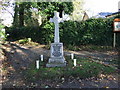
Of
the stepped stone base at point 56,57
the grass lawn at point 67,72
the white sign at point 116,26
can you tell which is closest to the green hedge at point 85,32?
the white sign at point 116,26

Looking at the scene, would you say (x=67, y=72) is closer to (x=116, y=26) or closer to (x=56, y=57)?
(x=56, y=57)

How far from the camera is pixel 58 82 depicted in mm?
5035

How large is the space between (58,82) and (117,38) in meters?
8.29

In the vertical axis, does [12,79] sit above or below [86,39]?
below

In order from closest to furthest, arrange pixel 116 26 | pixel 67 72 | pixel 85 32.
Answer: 1. pixel 67 72
2. pixel 116 26
3. pixel 85 32

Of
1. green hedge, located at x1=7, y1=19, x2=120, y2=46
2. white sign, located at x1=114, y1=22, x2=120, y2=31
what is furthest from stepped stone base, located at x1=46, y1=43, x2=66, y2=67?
white sign, located at x1=114, y1=22, x2=120, y2=31

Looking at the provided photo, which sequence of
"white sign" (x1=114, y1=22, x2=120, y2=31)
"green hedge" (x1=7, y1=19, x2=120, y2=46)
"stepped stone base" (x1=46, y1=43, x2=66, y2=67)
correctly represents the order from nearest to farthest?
"stepped stone base" (x1=46, y1=43, x2=66, y2=67), "white sign" (x1=114, y1=22, x2=120, y2=31), "green hedge" (x1=7, y1=19, x2=120, y2=46)

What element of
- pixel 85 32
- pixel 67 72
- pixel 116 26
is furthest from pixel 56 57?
pixel 116 26

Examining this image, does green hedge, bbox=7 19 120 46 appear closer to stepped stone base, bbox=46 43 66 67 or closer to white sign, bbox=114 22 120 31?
white sign, bbox=114 22 120 31

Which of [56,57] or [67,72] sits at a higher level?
[56,57]

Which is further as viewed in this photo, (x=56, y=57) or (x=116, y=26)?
(x=116, y=26)

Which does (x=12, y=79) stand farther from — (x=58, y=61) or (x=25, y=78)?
(x=58, y=61)

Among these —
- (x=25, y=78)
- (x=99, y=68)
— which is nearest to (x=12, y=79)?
(x=25, y=78)

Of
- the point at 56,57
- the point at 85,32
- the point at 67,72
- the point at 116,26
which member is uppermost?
the point at 116,26
